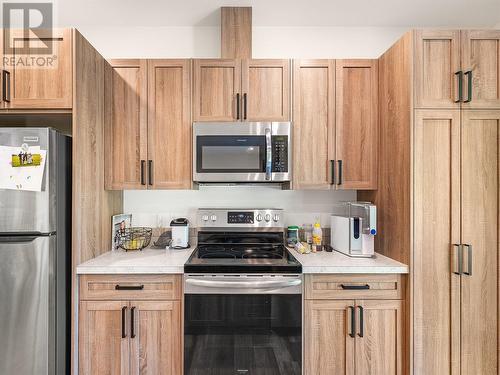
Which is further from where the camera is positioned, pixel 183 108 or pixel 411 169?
pixel 183 108

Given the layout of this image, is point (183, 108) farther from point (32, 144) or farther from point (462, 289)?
point (462, 289)

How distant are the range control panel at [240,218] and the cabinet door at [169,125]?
32 centimetres

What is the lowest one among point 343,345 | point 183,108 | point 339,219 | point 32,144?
point 343,345

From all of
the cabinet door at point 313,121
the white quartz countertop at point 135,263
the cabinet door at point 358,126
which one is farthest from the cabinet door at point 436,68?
the white quartz countertop at point 135,263

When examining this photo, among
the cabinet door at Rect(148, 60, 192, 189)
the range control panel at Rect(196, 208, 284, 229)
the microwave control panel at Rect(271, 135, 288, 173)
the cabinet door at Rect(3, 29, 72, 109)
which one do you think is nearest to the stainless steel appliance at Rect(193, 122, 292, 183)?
the microwave control panel at Rect(271, 135, 288, 173)

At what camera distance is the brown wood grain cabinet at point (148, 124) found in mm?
2209

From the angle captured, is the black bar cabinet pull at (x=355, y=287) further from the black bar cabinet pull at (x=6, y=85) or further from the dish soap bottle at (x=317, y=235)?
the black bar cabinet pull at (x=6, y=85)

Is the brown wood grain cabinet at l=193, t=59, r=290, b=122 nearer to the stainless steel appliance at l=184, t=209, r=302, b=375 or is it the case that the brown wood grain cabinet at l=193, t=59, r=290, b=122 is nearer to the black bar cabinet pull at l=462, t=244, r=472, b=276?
the stainless steel appliance at l=184, t=209, r=302, b=375

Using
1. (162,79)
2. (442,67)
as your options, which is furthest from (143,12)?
(442,67)

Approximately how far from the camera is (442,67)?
5.99 feet

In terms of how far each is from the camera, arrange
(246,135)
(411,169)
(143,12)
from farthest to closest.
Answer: (143,12) < (246,135) < (411,169)

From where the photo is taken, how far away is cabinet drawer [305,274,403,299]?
6.06ft

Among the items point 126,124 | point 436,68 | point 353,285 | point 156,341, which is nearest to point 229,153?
point 126,124

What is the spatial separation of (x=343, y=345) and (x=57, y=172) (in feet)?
6.54
